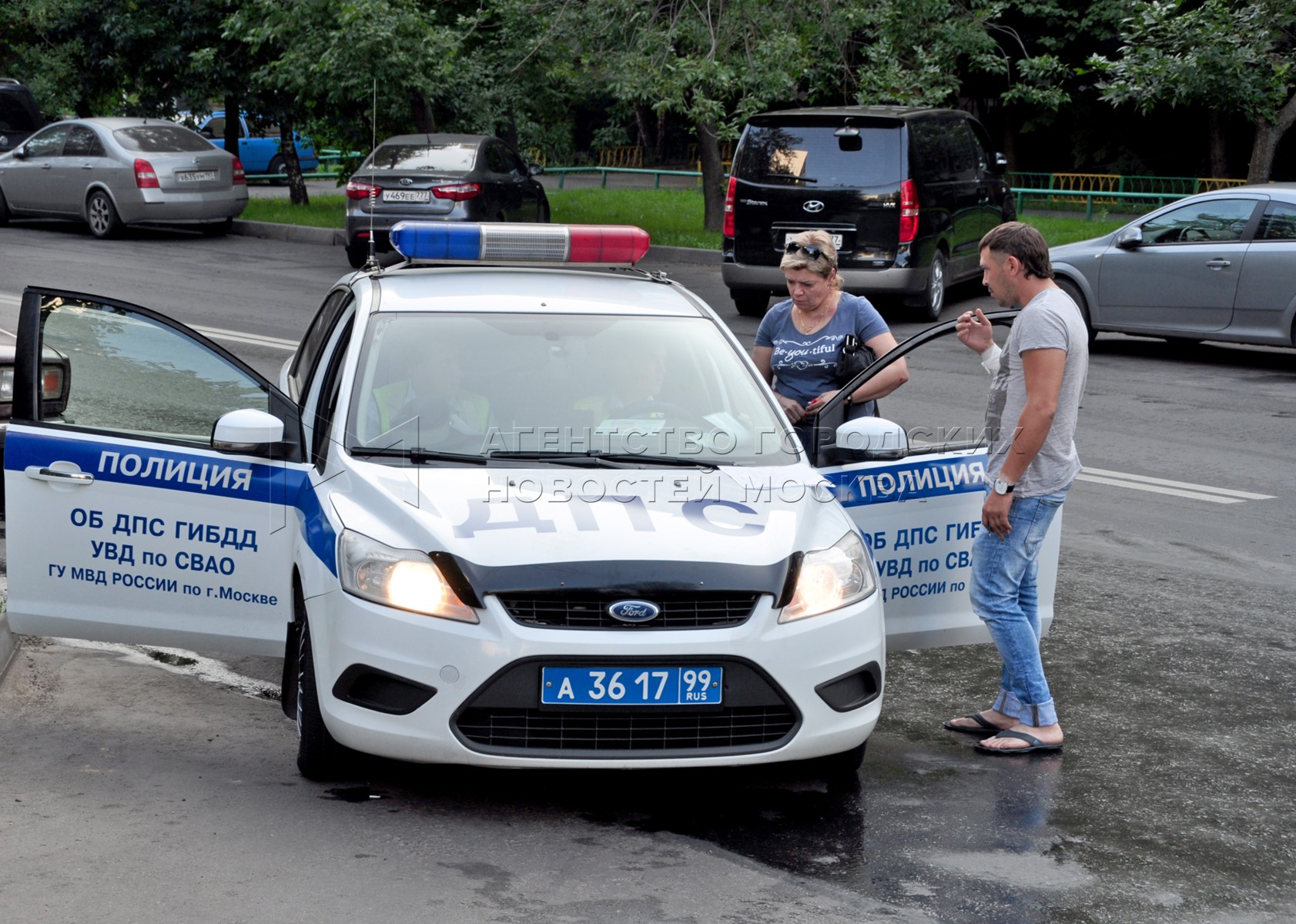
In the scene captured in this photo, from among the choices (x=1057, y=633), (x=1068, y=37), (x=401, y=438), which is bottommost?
(x=1057, y=633)

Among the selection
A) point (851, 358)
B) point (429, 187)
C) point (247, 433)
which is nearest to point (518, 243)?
point (851, 358)

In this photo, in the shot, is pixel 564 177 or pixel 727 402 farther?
pixel 564 177

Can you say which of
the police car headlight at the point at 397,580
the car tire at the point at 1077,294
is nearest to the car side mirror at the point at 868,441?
the police car headlight at the point at 397,580

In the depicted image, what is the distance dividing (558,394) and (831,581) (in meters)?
1.21

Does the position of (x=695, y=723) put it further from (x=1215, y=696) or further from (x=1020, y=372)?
(x=1215, y=696)

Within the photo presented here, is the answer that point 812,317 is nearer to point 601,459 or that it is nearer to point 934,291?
point 601,459

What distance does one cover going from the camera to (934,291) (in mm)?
15492

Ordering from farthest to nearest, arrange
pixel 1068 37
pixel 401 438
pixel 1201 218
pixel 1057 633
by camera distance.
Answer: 1. pixel 1068 37
2. pixel 1201 218
3. pixel 1057 633
4. pixel 401 438

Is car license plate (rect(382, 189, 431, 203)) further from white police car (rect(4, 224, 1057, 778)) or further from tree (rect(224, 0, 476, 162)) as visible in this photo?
white police car (rect(4, 224, 1057, 778))

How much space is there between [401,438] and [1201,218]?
10449mm

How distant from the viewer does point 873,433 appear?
5.06 metres

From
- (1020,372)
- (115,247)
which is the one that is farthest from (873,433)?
(115,247)

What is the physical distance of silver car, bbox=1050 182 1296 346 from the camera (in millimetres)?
13023

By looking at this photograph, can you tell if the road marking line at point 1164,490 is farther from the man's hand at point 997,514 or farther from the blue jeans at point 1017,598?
the man's hand at point 997,514
